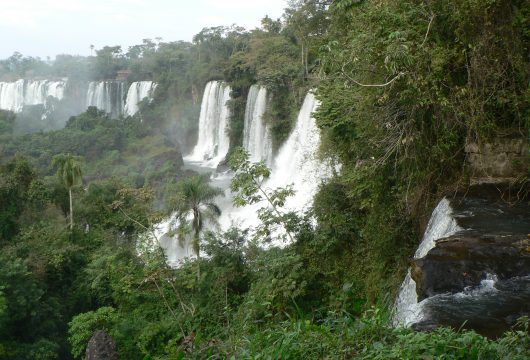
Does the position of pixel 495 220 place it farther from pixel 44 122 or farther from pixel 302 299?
pixel 44 122

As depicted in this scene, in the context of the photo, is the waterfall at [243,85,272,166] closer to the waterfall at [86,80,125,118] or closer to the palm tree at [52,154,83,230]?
the palm tree at [52,154,83,230]

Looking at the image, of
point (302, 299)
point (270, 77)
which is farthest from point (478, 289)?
point (270, 77)

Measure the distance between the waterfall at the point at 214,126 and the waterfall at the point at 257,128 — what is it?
4.80 meters

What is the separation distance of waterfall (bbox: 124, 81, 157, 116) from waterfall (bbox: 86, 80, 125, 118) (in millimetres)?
1524

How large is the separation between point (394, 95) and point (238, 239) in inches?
214

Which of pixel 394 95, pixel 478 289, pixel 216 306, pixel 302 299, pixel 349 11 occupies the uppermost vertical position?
pixel 349 11

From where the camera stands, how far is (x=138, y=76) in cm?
4966

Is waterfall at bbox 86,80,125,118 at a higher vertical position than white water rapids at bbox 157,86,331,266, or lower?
higher

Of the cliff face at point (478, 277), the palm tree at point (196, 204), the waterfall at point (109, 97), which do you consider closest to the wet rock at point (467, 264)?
the cliff face at point (478, 277)

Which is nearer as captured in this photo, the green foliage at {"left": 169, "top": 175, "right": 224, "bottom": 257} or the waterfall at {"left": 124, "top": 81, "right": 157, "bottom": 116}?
the green foliage at {"left": 169, "top": 175, "right": 224, "bottom": 257}

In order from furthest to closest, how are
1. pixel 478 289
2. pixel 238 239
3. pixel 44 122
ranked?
pixel 44 122 < pixel 238 239 < pixel 478 289

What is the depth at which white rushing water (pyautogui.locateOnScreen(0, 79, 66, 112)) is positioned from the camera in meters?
52.9

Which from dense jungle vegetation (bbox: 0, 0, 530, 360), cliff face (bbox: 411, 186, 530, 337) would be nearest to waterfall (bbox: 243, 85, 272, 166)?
dense jungle vegetation (bbox: 0, 0, 530, 360)

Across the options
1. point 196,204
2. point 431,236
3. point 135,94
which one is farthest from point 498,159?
point 135,94
